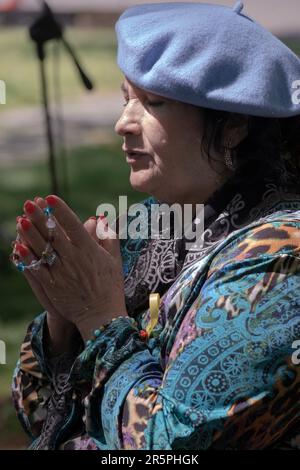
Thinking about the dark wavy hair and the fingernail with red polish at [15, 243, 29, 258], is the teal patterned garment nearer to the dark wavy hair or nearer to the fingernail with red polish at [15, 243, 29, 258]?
the dark wavy hair

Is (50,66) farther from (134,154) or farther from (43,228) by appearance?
(43,228)

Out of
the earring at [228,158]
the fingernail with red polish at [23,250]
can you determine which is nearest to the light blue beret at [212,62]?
the earring at [228,158]

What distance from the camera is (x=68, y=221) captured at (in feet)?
6.86

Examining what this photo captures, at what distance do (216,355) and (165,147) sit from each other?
22.3 inches

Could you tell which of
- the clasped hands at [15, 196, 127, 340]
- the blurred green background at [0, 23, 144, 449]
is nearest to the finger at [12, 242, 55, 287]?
the clasped hands at [15, 196, 127, 340]

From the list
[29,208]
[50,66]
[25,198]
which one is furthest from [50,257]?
[50,66]

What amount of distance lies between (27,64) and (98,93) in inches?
28.0

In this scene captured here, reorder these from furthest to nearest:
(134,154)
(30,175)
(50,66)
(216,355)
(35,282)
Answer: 1. (50,66)
2. (30,175)
3. (134,154)
4. (35,282)
5. (216,355)

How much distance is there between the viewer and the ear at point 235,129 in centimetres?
222

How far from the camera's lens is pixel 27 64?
8.84 m

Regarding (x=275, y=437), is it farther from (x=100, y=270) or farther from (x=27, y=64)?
(x=27, y=64)

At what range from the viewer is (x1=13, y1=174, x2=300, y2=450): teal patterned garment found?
189 centimetres

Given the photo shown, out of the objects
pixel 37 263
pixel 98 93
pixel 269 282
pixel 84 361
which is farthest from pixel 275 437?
pixel 98 93

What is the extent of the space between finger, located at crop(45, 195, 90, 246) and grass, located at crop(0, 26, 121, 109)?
20.4 feet
